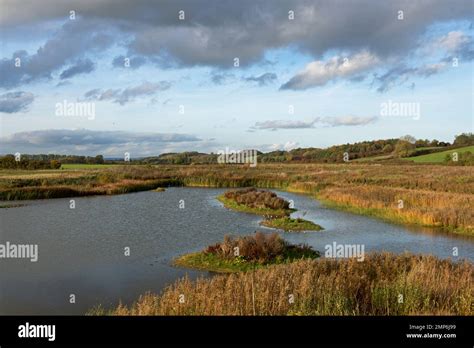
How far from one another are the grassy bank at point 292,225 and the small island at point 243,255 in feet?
23.6

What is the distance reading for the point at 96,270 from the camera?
724 inches

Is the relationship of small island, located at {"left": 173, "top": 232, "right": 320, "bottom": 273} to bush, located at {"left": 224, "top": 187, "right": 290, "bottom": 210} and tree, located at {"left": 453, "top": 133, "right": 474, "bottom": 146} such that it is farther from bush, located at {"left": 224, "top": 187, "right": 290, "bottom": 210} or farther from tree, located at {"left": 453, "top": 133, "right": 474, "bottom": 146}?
tree, located at {"left": 453, "top": 133, "right": 474, "bottom": 146}

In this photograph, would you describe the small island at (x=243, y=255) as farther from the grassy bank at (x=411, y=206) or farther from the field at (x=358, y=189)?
the field at (x=358, y=189)

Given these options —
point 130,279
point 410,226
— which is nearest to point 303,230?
point 410,226

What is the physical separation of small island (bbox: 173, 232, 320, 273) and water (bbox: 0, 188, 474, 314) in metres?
0.84

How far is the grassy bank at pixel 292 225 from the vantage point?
2686cm

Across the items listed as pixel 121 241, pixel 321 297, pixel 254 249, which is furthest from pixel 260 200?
pixel 321 297

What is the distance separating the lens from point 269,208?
35406mm

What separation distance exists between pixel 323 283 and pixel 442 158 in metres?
90.3

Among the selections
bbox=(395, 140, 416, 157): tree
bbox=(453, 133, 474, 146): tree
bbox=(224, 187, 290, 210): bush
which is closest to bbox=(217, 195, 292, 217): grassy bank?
bbox=(224, 187, 290, 210): bush

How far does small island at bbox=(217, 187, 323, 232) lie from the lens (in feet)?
89.7

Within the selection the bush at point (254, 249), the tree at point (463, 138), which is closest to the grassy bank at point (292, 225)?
the bush at point (254, 249)
